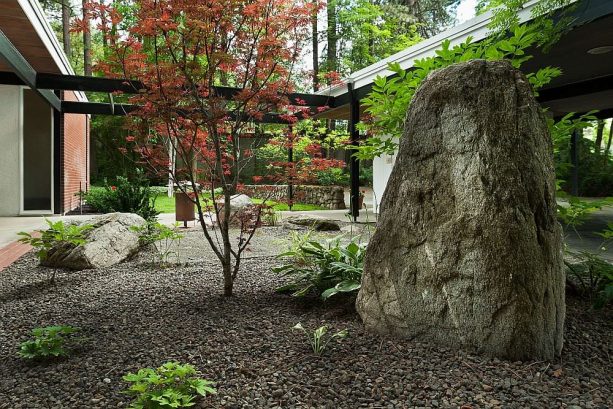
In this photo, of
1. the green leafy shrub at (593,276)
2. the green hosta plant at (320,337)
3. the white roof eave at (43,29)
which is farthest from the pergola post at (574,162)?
the green hosta plant at (320,337)

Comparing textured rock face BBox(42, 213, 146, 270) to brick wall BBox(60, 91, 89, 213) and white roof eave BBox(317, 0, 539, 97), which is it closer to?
white roof eave BBox(317, 0, 539, 97)

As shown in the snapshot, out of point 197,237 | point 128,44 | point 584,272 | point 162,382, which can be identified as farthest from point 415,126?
point 197,237

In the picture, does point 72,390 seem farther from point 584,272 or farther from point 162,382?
point 584,272

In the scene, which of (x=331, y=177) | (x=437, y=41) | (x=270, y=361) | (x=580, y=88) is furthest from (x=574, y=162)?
(x=270, y=361)

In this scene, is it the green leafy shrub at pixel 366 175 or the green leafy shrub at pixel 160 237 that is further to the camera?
the green leafy shrub at pixel 366 175

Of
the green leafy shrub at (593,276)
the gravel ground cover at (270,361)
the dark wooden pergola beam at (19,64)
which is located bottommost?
the gravel ground cover at (270,361)

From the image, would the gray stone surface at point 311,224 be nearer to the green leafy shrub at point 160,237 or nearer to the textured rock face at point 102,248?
the green leafy shrub at point 160,237

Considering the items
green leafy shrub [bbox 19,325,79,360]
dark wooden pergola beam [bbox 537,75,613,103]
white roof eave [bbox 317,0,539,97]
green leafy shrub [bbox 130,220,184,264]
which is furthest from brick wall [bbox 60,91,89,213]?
dark wooden pergola beam [bbox 537,75,613,103]

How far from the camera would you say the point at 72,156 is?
12.0 metres

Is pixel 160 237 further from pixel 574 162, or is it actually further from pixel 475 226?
pixel 574 162

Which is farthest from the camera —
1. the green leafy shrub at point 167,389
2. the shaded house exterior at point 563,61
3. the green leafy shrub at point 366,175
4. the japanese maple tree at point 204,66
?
the green leafy shrub at point 366,175

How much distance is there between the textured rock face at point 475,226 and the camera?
200cm

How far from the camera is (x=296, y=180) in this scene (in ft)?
11.6

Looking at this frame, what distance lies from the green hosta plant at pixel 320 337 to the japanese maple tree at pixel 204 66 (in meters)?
1.09
